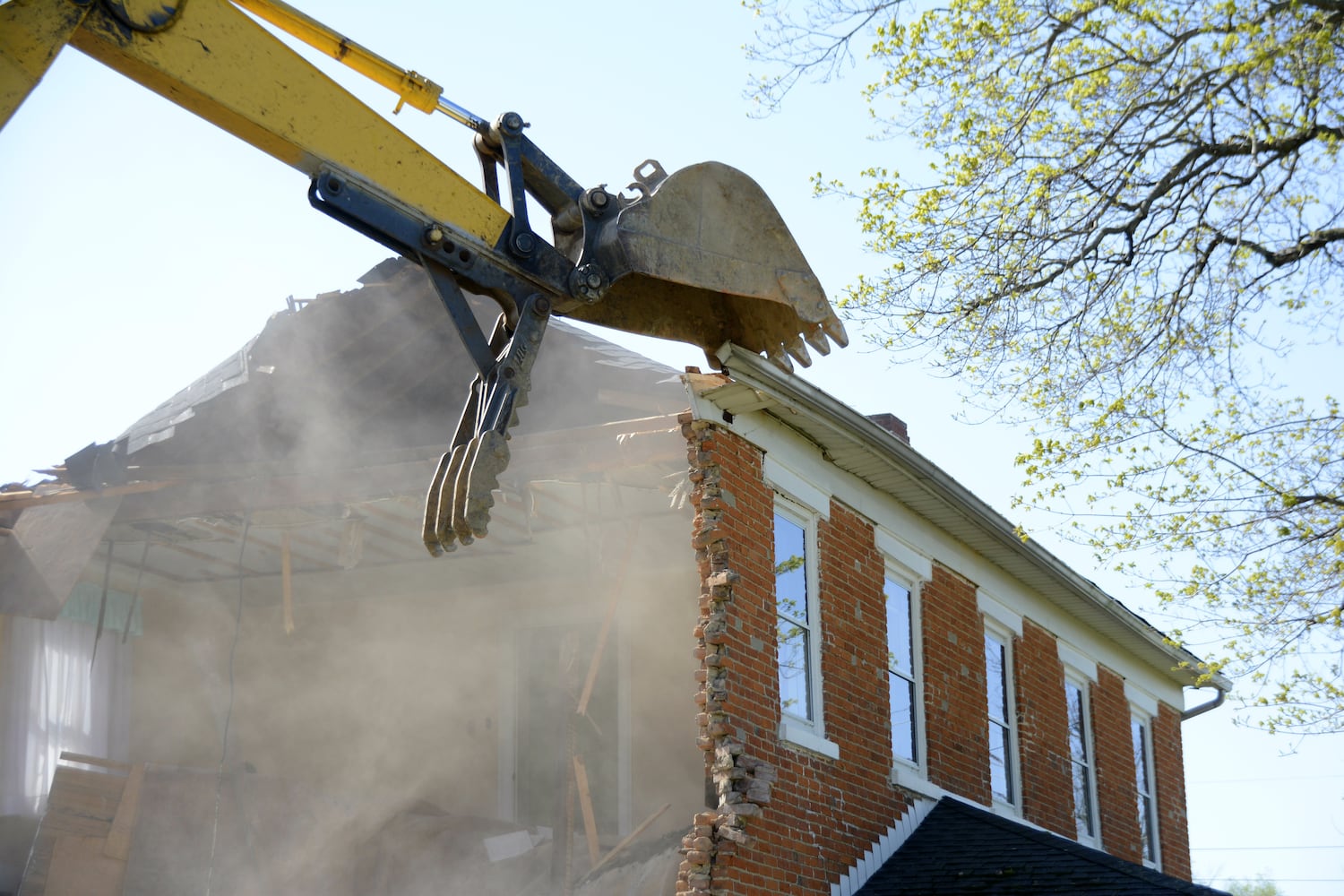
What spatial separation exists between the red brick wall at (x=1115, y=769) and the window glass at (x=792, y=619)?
7457 millimetres

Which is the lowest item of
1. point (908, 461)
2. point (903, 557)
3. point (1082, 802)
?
point (1082, 802)

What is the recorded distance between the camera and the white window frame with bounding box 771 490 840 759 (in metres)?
11.5

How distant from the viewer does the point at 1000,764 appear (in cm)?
1543

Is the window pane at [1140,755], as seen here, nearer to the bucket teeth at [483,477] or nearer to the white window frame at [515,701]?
the white window frame at [515,701]

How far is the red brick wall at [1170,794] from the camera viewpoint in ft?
65.5

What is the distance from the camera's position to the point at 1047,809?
16188 millimetres

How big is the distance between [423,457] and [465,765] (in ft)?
13.9

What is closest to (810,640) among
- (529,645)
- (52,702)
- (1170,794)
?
(529,645)

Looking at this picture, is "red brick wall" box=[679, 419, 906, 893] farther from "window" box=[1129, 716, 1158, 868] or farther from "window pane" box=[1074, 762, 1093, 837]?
"window" box=[1129, 716, 1158, 868]

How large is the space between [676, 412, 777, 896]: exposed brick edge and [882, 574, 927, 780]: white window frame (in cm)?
303

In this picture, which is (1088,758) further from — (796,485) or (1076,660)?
(796,485)

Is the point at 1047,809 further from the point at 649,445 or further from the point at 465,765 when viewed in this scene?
the point at 649,445

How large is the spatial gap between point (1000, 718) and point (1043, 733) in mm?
1029

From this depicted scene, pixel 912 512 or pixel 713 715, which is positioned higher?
pixel 912 512
